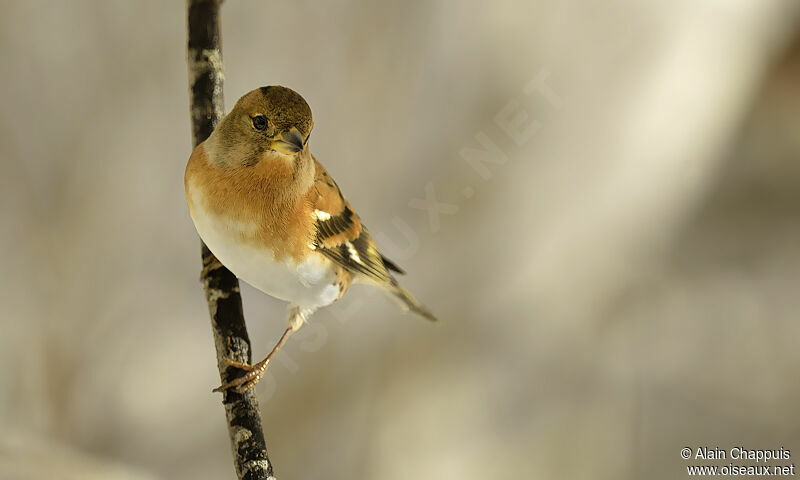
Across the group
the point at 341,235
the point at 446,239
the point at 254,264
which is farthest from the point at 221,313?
the point at 446,239

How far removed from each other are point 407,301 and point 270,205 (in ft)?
0.63

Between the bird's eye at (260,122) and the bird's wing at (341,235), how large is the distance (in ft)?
0.43

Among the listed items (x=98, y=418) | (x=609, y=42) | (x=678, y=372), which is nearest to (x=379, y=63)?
(x=609, y=42)

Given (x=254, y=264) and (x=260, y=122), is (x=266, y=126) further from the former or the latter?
(x=254, y=264)

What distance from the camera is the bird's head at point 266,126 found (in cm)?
46

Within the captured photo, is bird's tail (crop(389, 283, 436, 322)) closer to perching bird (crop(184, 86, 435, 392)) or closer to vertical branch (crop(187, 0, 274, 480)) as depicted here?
perching bird (crop(184, 86, 435, 392))

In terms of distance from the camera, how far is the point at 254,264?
583mm

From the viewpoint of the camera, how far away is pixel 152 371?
63.9 inches

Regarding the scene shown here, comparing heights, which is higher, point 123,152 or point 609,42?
point 609,42

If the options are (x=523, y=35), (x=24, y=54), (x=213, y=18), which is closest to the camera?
(x=213, y=18)

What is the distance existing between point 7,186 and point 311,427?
0.83 m

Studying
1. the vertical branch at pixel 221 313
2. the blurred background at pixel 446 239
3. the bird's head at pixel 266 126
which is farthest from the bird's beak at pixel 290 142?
the blurred background at pixel 446 239

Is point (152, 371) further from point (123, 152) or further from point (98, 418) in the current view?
point (123, 152)

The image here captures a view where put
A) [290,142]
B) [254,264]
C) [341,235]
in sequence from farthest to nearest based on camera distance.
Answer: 1. [341,235]
2. [254,264]
3. [290,142]
